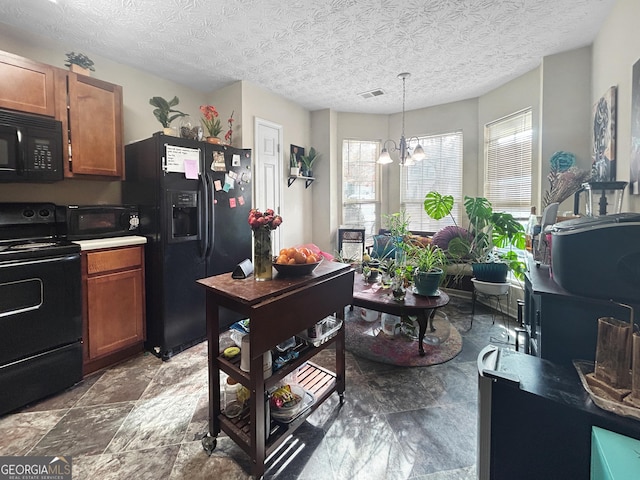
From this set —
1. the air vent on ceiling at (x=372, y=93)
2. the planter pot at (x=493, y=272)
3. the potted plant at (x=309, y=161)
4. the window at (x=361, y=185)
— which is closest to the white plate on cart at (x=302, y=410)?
the planter pot at (x=493, y=272)

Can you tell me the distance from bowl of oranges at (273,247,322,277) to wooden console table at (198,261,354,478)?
0.03 m

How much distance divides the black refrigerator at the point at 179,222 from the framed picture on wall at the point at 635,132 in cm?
293

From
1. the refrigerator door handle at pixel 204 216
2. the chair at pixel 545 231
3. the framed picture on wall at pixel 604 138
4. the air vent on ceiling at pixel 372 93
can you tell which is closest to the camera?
the chair at pixel 545 231

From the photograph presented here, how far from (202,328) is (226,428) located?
139 cm

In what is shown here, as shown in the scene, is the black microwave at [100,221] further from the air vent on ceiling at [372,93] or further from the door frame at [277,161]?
the air vent on ceiling at [372,93]

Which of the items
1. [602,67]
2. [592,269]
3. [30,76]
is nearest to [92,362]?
[30,76]

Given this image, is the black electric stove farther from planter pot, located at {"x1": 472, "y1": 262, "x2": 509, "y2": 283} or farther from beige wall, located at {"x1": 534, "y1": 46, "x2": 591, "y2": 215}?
beige wall, located at {"x1": 534, "y1": 46, "x2": 591, "y2": 215}

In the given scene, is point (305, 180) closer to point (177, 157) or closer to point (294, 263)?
point (177, 157)

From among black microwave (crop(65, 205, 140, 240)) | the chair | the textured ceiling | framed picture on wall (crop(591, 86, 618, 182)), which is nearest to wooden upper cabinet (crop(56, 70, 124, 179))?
black microwave (crop(65, 205, 140, 240))

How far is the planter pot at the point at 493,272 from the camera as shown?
10.2 ft

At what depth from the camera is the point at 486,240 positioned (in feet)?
11.8

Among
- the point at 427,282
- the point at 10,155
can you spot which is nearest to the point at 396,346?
the point at 427,282

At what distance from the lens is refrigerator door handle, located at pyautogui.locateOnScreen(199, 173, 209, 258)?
2.54 meters

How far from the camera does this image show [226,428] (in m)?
1.44
